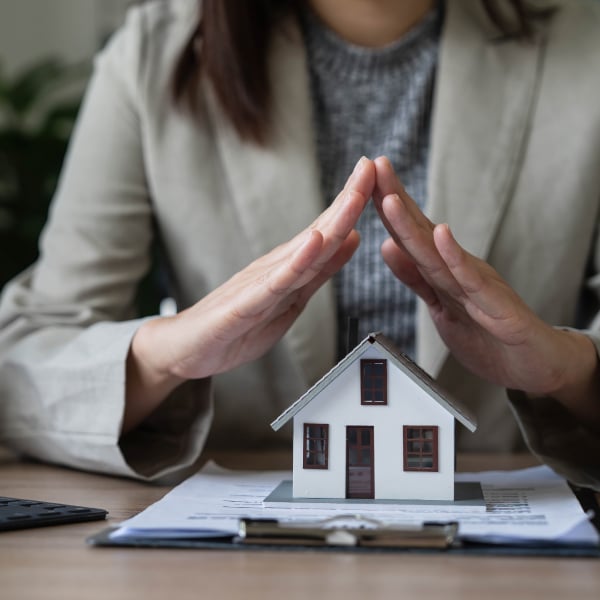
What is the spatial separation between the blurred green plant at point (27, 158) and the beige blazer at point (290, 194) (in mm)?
1098

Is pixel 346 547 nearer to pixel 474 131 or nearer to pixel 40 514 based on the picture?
pixel 40 514

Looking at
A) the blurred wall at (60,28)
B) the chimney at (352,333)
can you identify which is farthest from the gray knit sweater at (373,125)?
the blurred wall at (60,28)

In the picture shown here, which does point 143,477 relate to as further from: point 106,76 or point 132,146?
point 106,76

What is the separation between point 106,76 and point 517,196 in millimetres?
545

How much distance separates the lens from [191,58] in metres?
1.17

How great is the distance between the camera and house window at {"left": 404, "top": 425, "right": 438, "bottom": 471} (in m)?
0.73

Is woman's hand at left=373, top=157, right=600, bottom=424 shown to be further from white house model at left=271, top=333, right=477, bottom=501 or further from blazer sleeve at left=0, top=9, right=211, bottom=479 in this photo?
blazer sleeve at left=0, top=9, right=211, bottom=479

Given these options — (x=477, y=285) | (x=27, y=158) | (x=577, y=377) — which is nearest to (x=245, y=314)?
(x=477, y=285)

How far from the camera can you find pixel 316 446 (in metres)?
0.74

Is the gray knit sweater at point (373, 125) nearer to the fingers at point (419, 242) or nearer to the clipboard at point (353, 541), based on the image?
the fingers at point (419, 242)

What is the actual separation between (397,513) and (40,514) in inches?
10.0

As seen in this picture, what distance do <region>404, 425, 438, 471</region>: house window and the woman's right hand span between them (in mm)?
153

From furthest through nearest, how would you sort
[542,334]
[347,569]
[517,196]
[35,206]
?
1. [35,206]
2. [517,196]
3. [542,334]
4. [347,569]

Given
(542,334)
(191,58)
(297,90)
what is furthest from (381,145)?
(542,334)
